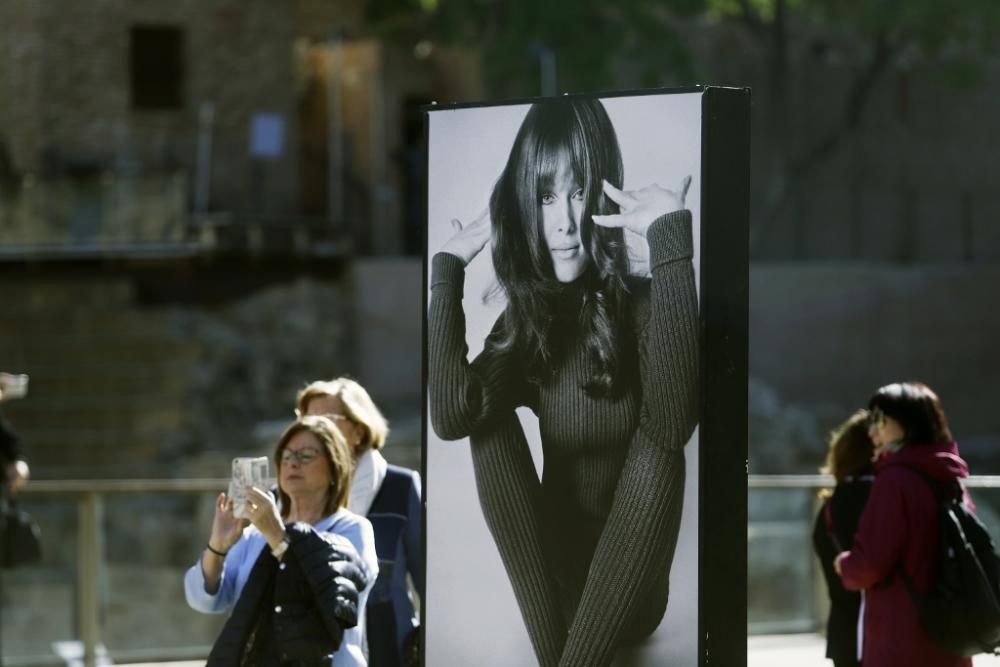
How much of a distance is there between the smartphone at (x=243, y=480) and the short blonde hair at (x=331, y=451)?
336 mm

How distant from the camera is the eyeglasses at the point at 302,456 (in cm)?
592

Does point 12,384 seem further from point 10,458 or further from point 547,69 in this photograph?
point 547,69

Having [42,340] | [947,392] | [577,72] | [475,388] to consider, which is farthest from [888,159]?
[475,388]

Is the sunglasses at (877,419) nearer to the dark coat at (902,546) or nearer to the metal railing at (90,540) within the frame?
the dark coat at (902,546)

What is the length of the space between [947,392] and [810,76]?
7648 millimetres

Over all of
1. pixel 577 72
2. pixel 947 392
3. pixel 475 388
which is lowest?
pixel 947 392

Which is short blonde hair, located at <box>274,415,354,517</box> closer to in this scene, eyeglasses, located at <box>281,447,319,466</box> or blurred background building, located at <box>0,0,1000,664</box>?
eyeglasses, located at <box>281,447,319,466</box>

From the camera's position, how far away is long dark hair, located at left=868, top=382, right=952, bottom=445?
6543mm

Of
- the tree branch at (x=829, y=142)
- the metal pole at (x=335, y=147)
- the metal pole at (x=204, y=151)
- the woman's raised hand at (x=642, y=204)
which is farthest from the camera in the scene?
the tree branch at (x=829, y=142)

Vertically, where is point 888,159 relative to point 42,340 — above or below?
above

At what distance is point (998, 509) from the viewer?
11.5 meters

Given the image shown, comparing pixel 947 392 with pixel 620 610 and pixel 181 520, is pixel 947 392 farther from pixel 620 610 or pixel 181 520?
pixel 620 610

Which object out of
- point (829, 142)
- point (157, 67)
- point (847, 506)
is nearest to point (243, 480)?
point (847, 506)

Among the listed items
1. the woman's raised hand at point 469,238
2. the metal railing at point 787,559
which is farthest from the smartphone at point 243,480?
the metal railing at point 787,559
